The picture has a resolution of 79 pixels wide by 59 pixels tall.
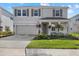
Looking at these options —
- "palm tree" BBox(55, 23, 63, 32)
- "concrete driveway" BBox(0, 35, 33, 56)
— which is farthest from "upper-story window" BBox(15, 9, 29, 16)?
"palm tree" BBox(55, 23, 63, 32)

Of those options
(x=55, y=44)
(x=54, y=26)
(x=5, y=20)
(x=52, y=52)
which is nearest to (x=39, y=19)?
A: (x=54, y=26)

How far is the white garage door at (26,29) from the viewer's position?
8406 millimetres

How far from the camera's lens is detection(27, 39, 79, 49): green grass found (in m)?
8.16

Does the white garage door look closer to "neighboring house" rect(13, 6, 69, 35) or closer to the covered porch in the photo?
"neighboring house" rect(13, 6, 69, 35)

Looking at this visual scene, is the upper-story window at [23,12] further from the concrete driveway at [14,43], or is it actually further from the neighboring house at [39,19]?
the concrete driveway at [14,43]

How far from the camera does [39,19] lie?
8.42 m

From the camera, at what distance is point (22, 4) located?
8297 mm

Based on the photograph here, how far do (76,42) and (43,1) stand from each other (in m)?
1.74

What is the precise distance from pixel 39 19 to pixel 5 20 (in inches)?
44.6

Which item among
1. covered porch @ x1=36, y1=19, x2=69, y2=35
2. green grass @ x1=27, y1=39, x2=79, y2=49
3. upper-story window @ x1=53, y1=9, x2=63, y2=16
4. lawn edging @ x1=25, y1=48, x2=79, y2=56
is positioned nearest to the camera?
lawn edging @ x1=25, y1=48, x2=79, y2=56

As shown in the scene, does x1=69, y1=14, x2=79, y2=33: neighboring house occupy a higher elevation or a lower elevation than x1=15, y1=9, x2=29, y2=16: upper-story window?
lower

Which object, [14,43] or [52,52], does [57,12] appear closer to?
[52,52]

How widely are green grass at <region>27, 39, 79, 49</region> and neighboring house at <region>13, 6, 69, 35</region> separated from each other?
0.30m

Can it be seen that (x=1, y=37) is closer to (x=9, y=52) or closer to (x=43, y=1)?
(x=9, y=52)
